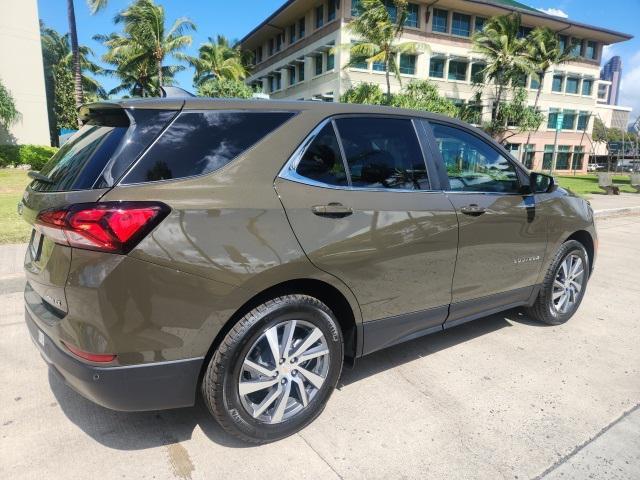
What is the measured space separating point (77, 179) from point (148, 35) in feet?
106

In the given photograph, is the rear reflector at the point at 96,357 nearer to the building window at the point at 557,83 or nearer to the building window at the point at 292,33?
the building window at the point at 292,33

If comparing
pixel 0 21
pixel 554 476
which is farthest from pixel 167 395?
pixel 0 21

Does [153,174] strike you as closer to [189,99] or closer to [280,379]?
[189,99]

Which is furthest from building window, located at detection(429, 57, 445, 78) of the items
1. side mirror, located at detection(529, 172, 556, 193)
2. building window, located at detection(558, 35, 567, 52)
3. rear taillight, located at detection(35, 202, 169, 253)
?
rear taillight, located at detection(35, 202, 169, 253)

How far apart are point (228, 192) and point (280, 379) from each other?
1.00m

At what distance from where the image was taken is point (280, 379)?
7.76 feet

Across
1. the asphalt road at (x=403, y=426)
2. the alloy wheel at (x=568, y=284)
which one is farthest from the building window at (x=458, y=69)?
the asphalt road at (x=403, y=426)

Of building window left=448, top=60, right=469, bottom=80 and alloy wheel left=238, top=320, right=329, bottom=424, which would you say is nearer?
alloy wheel left=238, top=320, right=329, bottom=424

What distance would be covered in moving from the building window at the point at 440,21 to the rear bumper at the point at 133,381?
1487 inches

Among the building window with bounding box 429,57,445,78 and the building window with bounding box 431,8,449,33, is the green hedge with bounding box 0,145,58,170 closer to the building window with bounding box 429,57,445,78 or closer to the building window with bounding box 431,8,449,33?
the building window with bounding box 429,57,445,78

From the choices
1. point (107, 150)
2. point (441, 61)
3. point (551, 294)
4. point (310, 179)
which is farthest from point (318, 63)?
point (107, 150)

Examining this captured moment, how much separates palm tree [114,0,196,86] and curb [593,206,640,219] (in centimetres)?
2604

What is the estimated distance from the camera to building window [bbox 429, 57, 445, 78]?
114 feet

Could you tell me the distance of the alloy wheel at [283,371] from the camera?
7.50ft
